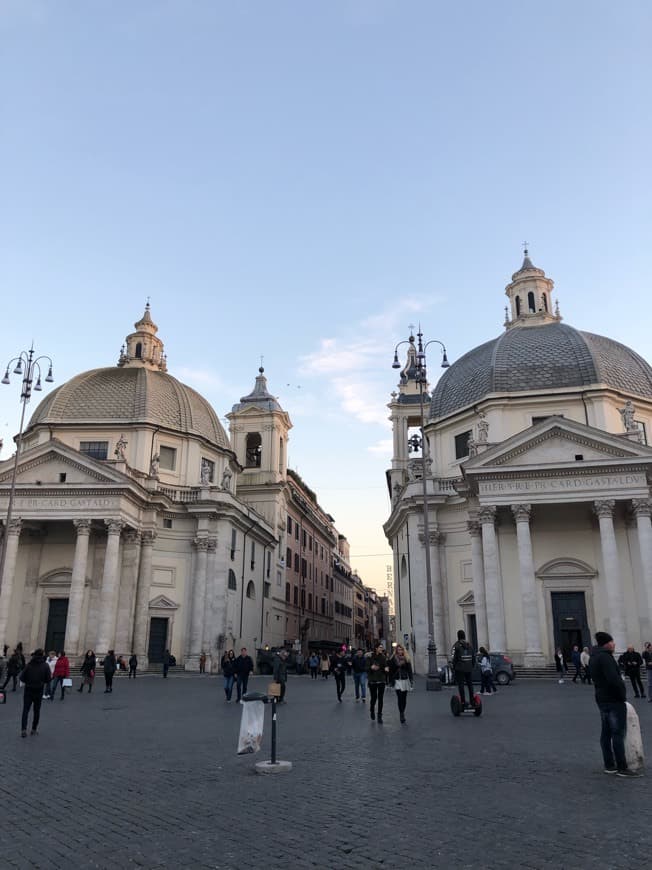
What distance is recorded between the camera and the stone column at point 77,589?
36562 millimetres

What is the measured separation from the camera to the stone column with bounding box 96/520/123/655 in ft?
123

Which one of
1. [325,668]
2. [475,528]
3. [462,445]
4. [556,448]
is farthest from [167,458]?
[556,448]

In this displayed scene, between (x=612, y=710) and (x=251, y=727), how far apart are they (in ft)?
16.8

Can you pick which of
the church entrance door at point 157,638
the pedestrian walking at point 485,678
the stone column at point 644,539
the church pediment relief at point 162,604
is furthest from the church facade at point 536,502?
the church entrance door at point 157,638

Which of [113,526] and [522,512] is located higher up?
[522,512]

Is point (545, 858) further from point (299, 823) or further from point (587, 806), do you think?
point (299, 823)

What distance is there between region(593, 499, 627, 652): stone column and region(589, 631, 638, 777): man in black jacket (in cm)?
2496

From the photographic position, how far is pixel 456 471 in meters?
43.3

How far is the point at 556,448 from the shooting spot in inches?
1377

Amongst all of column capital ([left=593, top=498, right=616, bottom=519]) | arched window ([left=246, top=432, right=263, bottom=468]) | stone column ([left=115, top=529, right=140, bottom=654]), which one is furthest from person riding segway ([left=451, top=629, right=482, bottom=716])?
arched window ([left=246, top=432, right=263, bottom=468])

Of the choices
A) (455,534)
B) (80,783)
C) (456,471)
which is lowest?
(80,783)

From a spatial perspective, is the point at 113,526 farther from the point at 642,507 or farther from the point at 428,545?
the point at 642,507

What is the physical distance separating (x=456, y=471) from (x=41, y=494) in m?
24.8

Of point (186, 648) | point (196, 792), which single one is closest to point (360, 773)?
point (196, 792)
